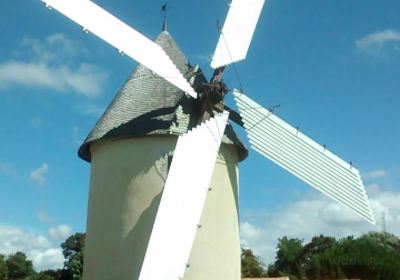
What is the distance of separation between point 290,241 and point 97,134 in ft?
126

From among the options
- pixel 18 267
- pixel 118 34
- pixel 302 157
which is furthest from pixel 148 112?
pixel 18 267

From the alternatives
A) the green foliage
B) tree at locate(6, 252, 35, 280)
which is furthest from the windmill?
tree at locate(6, 252, 35, 280)

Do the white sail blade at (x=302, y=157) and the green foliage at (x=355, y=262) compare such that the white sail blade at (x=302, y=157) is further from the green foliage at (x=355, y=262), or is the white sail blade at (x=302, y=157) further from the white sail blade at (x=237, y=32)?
the green foliage at (x=355, y=262)

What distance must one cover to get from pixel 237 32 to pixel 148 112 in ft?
8.59

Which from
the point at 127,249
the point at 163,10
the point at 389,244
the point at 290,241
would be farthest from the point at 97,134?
the point at 389,244

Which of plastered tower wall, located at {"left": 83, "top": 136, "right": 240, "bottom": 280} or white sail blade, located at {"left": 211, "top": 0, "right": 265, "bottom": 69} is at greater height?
white sail blade, located at {"left": 211, "top": 0, "right": 265, "bottom": 69}

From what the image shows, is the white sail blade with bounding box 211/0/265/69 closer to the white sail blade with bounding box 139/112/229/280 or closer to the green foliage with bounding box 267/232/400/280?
the white sail blade with bounding box 139/112/229/280

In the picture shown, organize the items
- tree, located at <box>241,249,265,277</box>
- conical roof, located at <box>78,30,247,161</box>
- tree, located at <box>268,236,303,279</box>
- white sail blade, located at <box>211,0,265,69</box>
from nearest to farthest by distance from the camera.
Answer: conical roof, located at <box>78,30,247,161</box> < white sail blade, located at <box>211,0,265,69</box> < tree, located at <box>241,249,265,277</box> < tree, located at <box>268,236,303,279</box>

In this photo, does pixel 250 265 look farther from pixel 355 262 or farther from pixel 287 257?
pixel 355 262

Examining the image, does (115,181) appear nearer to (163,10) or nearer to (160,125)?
(160,125)

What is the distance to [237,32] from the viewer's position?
13.9 metres

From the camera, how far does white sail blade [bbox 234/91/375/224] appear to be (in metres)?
13.3

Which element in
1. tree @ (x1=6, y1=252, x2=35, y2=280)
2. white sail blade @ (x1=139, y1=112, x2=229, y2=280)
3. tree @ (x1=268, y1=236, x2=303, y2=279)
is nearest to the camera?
white sail blade @ (x1=139, y1=112, x2=229, y2=280)

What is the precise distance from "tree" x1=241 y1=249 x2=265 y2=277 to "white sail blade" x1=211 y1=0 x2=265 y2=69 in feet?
96.2
